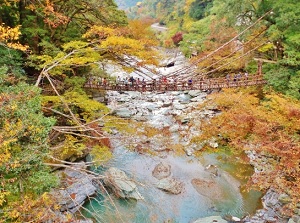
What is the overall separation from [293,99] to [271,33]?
241cm

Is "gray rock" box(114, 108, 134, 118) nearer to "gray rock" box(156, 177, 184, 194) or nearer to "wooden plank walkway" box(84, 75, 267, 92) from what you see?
"wooden plank walkway" box(84, 75, 267, 92)

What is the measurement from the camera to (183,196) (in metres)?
7.42

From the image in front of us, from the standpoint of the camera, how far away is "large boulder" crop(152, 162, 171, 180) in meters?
8.18

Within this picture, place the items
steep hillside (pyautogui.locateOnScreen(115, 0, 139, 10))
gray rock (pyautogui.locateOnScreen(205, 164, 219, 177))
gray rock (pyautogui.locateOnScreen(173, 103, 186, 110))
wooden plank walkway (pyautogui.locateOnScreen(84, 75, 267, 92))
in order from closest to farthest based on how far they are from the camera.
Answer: gray rock (pyautogui.locateOnScreen(205, 164, 219, 177))
wooden plank walkway (pyautogui.locateOnScreen(84, 75, 267, 92))
gray rock (pyautogui.locateOnScreen(173, 103, 186, 110))
steep hillside (pyautogui.locateOnScreen(115, 0, 139, 10))

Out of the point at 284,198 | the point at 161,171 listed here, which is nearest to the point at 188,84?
the point at 161,171

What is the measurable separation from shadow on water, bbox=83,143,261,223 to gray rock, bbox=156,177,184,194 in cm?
13

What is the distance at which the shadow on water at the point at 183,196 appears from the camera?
21.9 ft

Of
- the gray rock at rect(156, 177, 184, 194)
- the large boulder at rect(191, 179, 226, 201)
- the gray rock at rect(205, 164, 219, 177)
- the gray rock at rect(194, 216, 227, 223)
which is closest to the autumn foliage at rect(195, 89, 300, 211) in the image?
the gray rock at rect(205, 164, 219, 177)

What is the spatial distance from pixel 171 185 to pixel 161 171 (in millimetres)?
788

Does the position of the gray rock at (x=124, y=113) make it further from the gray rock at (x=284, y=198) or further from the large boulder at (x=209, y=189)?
the gray rock at (x=284, y=198)

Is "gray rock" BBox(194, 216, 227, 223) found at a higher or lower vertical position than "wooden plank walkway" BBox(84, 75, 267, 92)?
lower

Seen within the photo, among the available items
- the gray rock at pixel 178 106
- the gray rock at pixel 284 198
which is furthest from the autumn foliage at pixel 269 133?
the gray rock at pixel 178 106

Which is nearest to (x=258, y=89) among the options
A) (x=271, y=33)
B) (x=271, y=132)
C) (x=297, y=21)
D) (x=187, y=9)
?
(x=271, y=33)

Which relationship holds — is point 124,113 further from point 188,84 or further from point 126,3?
point 126,3
